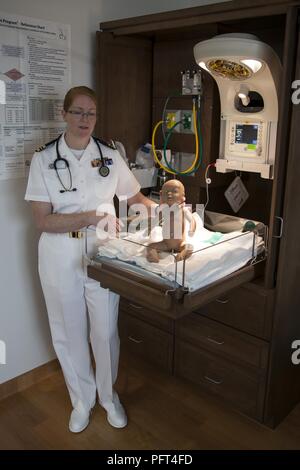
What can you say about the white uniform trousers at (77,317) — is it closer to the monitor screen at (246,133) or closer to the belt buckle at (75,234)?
the belt buckle at (75,234)

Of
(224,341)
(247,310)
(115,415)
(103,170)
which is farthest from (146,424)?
(103,170)

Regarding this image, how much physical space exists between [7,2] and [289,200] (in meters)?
1.44

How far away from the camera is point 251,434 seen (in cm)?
200

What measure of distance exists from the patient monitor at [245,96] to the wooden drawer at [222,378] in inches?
34.9

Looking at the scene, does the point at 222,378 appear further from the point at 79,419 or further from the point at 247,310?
the point at 79,419

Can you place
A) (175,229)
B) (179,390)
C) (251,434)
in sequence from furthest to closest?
(179,390) → (251,434) → (175,229)

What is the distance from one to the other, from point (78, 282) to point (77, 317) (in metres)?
0.16

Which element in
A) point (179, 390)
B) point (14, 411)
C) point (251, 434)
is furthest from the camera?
point (179, 390)

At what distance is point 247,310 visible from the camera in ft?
6.41

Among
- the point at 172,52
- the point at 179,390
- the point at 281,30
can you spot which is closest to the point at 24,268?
the point at 179,390

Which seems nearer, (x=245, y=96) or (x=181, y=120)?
(x=245, y=96)

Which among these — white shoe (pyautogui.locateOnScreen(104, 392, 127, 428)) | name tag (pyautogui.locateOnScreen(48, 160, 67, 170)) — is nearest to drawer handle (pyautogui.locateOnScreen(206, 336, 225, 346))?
white shoe (pyautogui.locateOnScreen(104, 392, 127, 428))

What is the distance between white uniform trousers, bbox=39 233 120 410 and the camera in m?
1.85

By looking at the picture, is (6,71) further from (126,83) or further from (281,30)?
(281,30)
